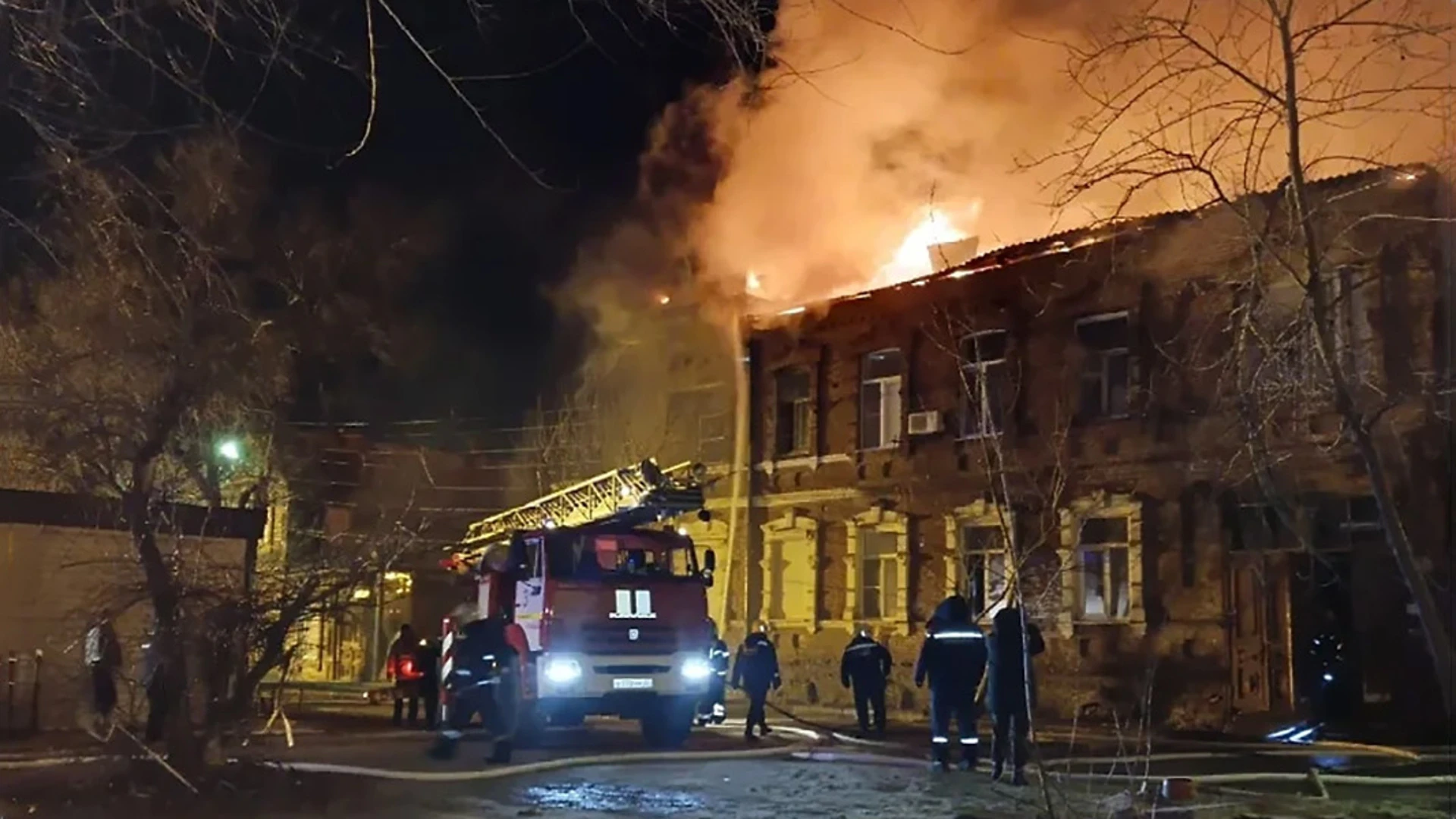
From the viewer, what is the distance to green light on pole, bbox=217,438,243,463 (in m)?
23.6

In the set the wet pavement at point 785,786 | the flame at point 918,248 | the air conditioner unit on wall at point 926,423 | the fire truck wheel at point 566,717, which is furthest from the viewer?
the flame at point 918,248

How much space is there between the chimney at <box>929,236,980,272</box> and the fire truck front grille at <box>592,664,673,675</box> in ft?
44.6

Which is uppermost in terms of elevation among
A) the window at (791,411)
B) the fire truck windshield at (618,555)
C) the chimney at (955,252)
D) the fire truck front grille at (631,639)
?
the chimney at (955,252)

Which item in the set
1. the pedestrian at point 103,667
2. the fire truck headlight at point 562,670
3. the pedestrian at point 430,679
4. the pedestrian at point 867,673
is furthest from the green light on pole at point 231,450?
the pedestrian at point 867,673

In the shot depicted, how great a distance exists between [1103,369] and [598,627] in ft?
34.7

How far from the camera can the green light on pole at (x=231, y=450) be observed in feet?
77.4

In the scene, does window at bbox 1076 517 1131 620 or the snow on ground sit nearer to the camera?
the snow on ground

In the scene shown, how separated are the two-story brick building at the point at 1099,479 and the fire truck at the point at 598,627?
139 inches

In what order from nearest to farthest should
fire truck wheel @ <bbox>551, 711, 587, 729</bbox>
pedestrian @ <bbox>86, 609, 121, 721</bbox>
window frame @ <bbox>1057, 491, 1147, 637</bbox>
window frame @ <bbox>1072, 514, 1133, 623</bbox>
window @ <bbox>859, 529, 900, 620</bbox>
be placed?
pedestrian @ <bbox>86, 609, 121, 721</bbox>
fire truck wheel @ <bbox>551, 711, 587, 729</bbox>
window frame @ <bbox>1057, 491, 1147, 637</bbox>
window frame @ <bbox>1072, 514, 1133, 623</bbox>
window @ <bbox>859, 529, 900, 620</bbox>

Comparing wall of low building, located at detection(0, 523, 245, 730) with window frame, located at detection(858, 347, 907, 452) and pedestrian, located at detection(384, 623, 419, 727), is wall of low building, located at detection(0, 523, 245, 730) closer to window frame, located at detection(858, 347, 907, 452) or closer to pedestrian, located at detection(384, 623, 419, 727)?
pedestrian, located at detection(384, 623, 419, 727)

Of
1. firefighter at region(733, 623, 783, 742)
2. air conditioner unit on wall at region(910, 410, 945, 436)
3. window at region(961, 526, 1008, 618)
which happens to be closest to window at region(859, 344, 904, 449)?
air conditioner unit on wall at region(910, 410, 945, 436)

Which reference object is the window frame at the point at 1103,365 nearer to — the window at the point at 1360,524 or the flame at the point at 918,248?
the window at the point at 1360,524

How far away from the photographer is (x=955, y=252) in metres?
28.3

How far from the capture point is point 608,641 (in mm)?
16062
